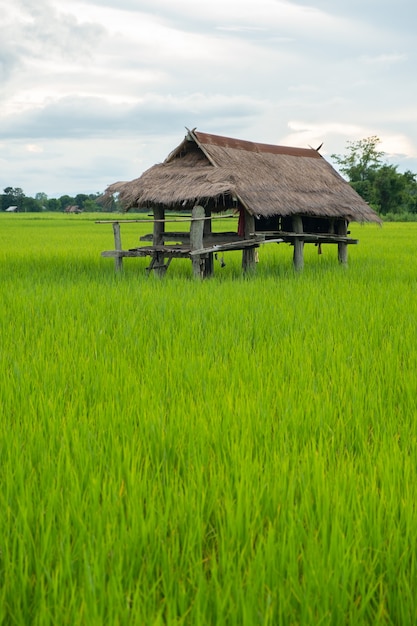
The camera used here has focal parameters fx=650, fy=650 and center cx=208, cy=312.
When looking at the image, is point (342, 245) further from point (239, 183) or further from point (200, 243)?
point (200, 243)

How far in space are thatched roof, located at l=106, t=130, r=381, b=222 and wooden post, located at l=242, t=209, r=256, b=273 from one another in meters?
0.33

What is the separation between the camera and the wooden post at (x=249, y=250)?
1144cm

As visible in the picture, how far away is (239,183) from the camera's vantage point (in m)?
10.7

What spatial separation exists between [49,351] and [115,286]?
421cm

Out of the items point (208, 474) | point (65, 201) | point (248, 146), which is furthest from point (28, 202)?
point (208, 474)

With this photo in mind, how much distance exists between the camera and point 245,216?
455 inches

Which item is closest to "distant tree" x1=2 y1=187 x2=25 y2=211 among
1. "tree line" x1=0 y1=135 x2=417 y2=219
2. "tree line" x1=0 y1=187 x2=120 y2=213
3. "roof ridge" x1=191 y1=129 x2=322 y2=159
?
"tree line" x1=0 y1=187 x2=120 y2=213

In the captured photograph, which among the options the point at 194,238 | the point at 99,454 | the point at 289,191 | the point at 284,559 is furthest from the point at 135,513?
the point at 289,191

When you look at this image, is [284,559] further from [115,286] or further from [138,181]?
[138,181]

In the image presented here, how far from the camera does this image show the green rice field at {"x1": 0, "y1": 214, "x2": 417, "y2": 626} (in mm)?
1678

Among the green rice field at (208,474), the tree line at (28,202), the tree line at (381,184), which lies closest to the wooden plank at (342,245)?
the green rice field at (208,474)

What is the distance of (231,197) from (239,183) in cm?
27

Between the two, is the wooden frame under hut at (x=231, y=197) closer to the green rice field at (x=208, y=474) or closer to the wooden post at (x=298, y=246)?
the wooden post at (x=298, y=246)

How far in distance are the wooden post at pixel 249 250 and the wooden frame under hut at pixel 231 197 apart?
0.7 inches
